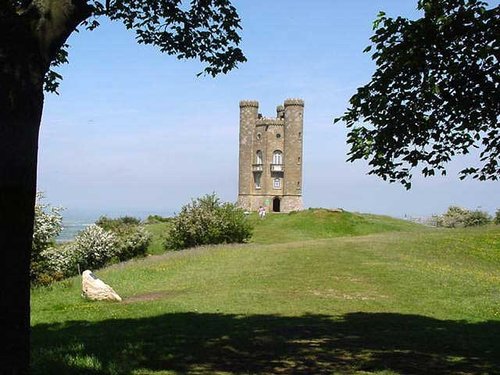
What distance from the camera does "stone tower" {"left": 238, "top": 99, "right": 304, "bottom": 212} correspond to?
82125 mm

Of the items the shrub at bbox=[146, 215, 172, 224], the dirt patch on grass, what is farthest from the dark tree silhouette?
the shrub at bbox=[146, 215, 172, 224]

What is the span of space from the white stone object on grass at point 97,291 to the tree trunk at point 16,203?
12468 millimetres

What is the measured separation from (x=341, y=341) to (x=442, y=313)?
6.31 metres

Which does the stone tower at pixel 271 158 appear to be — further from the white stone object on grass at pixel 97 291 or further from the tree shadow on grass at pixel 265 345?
the tree shadow on grass at pixel 265 345

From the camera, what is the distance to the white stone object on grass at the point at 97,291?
1895 cm

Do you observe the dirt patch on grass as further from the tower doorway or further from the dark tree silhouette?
the tower doorway

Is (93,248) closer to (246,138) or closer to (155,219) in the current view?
(155,219)

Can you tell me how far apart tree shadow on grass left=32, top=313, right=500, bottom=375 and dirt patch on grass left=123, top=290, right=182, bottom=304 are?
14.3 feet

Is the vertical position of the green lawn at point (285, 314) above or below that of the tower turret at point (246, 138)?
below

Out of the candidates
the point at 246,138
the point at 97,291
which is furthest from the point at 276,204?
the point at 97,291

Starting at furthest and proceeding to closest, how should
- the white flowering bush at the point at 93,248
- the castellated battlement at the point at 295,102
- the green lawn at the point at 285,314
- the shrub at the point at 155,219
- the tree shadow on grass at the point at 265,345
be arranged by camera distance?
the castellated battlement at the point at 295,102 < the shrub at the point at 155,219 < the white flowering bush at the point at 93,248 < the green lawn at the point at 285,314 < the tree shadow on grass at the point at 265,345

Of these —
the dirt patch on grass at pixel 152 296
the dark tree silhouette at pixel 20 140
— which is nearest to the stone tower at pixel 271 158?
the dirt patch on grass at pixel 152 296

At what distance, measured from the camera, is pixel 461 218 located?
63344mm

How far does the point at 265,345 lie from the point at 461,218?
→ 187 feet
